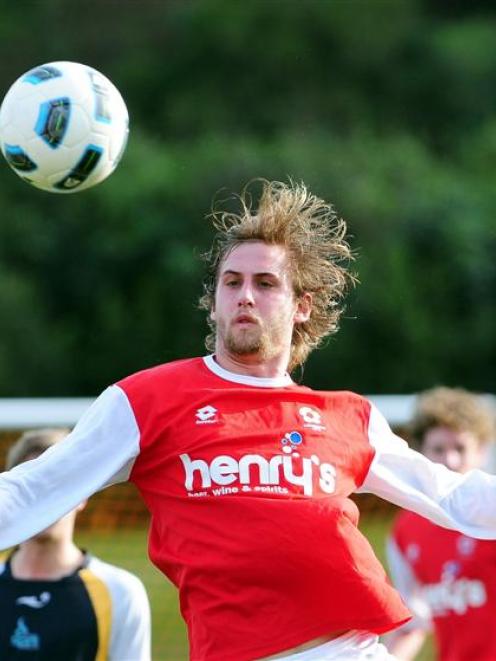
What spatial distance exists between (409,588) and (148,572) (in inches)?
193

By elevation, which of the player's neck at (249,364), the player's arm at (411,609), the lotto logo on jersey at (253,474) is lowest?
the player's arm at (411,609)

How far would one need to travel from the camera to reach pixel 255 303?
521 centimetres

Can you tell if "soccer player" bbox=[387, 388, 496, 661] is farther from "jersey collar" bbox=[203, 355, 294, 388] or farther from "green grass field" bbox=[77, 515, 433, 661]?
"green grass field" bbox=[77, 515, 433, 661]

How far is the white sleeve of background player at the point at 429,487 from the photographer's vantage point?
5266mm

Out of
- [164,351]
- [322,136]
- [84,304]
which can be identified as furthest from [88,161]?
[322,136]

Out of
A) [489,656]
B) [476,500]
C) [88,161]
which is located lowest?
[489,656]

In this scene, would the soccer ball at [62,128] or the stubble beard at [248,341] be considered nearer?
the stubble beard at [248,341]

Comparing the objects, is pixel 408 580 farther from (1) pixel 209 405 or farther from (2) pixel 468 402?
(1) pixel 209 405

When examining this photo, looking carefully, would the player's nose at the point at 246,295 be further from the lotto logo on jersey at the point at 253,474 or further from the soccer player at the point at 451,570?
the soccer player at the point at 451,570

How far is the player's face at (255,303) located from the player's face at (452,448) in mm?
2164

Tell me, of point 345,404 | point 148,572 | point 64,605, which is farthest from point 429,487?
point 148,572

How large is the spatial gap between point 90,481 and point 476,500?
1318 mm

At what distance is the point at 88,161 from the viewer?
18.9ft

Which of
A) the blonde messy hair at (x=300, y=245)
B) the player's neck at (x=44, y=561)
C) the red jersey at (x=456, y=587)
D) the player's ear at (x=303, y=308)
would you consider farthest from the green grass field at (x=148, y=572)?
the player's ear at (x=303, y=308)
